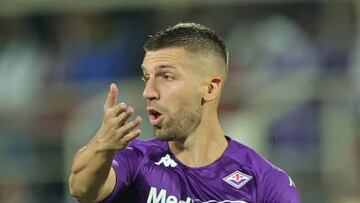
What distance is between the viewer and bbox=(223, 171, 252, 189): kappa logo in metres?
4.50

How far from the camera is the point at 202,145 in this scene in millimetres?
4633

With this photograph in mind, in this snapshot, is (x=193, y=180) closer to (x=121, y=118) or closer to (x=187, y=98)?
(x=187, y=98)

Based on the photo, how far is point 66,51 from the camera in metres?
9.51

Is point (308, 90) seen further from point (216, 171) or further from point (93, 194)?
point (93, 194)

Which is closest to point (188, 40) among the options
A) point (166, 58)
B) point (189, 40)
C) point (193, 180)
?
point (189, 40)

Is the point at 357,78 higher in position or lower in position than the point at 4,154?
higher

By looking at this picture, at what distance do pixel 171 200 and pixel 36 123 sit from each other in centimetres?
483

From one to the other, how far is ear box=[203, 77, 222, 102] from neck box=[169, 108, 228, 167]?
10cm

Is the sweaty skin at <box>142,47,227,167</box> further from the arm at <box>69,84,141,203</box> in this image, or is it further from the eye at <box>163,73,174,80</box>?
the arm at <box>69,84,141,203</box>

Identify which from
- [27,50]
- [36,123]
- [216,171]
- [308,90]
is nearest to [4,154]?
[36,123]

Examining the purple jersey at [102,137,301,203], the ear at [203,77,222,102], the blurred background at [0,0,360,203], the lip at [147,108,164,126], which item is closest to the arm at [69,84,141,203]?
the purple jersey at [102,137,301,203]

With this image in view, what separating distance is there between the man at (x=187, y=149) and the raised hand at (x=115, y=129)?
26cm

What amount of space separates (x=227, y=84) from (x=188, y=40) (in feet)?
13.7

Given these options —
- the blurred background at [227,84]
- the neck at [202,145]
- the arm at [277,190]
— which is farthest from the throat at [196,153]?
the blurred background at [227,84]
